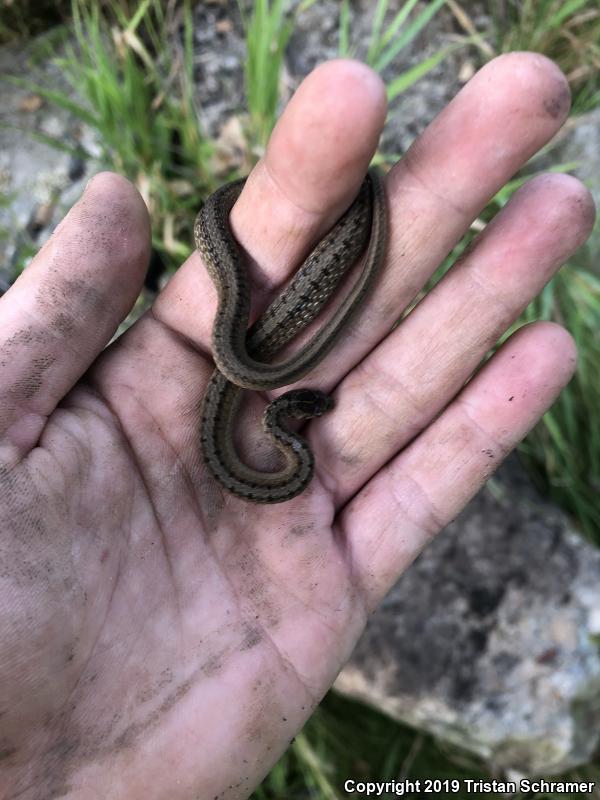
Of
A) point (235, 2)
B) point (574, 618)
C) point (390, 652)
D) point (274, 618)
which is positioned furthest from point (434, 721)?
point (235, 2)

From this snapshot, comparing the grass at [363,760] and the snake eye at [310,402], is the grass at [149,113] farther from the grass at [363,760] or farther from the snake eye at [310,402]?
the grass at [363,760]

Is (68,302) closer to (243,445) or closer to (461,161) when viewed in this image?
(243,445)

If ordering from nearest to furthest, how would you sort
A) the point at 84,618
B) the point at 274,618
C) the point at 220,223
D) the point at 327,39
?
the point at 84,618 < the point at 274,618 < the point at 220,223 < the point at 327,39

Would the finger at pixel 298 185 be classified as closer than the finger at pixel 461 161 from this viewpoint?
Yes

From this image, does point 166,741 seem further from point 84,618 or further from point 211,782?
point 84,618

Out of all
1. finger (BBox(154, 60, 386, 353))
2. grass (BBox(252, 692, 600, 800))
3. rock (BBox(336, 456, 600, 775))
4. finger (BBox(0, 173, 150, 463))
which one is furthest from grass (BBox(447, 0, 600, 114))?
grass (BBox(252, 692, 600, 800))

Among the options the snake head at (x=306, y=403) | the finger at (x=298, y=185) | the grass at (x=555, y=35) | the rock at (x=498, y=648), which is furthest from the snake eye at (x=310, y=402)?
the grass at (x=555, y=35)
